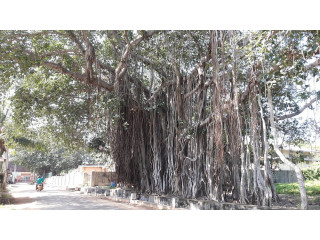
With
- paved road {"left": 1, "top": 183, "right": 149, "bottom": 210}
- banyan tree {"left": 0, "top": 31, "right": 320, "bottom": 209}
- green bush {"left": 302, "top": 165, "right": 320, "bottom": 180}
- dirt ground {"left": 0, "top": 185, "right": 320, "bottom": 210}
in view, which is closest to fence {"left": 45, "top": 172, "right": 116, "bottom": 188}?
paved road {"left": 1, "top": 183, "right": 149, "bottom": 210}

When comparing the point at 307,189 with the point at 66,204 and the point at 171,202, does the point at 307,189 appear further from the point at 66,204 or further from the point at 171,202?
the point at 66,204

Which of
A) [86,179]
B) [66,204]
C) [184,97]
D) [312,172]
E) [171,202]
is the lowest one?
[66,204]

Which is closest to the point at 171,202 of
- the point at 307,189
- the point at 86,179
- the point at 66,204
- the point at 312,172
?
the point at 66,204

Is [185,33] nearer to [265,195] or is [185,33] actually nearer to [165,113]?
[165,113]

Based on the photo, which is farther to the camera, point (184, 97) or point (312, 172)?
point (312, 172)

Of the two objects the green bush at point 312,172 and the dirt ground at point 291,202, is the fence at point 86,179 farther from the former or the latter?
the green bush at point 312,172

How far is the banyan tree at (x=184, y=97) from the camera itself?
4.53 meters

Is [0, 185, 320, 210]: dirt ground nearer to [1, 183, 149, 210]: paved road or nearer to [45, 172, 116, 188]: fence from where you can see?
[1, 183, 149, 210]: paved road

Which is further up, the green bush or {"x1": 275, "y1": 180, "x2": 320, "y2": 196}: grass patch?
the green bush

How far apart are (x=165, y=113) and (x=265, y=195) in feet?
8.54

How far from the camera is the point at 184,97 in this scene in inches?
220

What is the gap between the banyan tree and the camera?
4.53 m

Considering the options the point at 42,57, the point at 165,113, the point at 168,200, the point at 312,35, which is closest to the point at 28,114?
the point at 42,57

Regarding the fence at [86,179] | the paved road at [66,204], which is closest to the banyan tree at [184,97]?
the paved road at [66,204]
